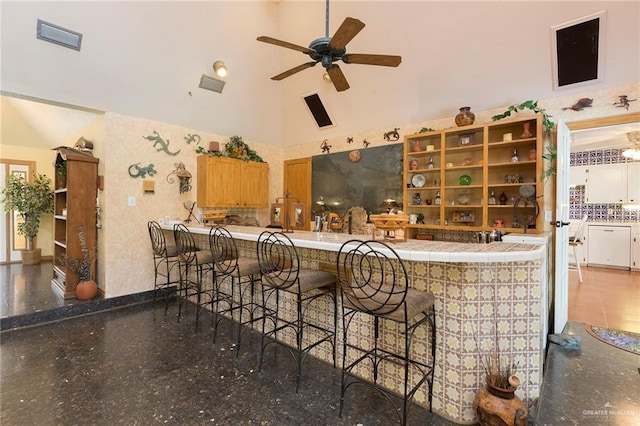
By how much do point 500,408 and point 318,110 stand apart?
181 inches

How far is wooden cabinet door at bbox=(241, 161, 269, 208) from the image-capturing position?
5301 mm

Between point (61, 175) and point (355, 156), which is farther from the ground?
point (355, 156)

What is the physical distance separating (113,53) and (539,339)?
488 cm

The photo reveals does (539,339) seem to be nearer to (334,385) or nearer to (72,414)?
(334,385)

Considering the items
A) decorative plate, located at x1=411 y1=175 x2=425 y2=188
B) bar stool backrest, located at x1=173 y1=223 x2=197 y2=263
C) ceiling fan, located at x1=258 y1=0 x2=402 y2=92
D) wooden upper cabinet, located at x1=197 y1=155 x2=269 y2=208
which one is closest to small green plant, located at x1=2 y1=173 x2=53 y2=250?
wooden upper cabinet, located at x1=197 y1=155 x2=269 y2=208

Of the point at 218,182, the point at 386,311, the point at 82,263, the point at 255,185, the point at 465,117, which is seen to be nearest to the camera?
the point at 386,311

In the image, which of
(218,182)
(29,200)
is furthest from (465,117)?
(29,200)

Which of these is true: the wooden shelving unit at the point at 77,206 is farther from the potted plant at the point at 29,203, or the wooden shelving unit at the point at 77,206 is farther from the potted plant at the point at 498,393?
the potted plant at the point at 498,393

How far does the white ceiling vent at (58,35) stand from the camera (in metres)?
2.95

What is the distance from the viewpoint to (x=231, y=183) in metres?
5.05

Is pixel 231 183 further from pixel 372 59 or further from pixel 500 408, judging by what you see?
pixel 500 408

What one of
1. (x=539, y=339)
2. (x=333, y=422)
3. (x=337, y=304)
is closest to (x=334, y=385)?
(x=333, y=422)

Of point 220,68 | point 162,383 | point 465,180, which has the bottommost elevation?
point 162,383

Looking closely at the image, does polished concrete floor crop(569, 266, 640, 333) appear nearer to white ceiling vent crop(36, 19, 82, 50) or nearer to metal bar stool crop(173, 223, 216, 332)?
metal bar stool crop(173, 223, 216, 332)
